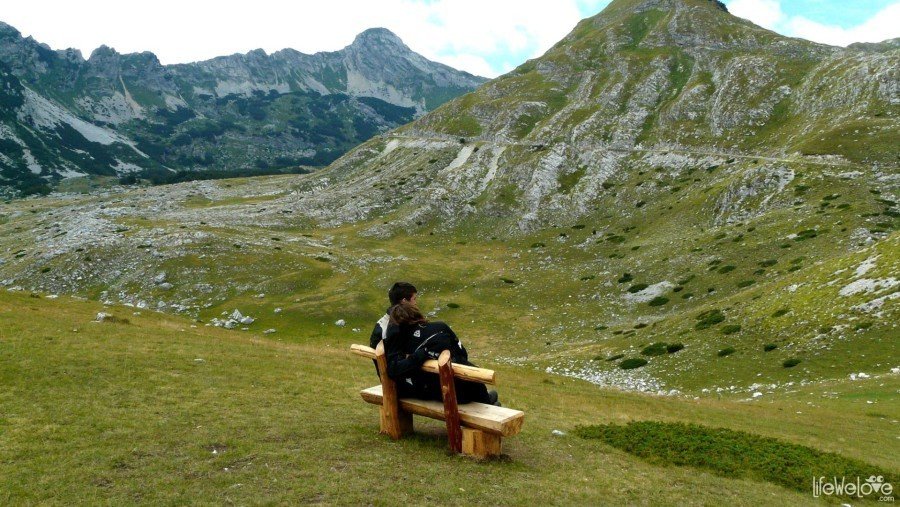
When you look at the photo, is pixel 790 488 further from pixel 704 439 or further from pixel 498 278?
pixel 498 278

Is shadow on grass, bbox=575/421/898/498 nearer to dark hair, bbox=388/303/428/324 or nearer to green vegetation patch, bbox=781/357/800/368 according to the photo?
dark hair, bbox=388/303/428/324

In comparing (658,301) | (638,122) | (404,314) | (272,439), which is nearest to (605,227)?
(658,301)

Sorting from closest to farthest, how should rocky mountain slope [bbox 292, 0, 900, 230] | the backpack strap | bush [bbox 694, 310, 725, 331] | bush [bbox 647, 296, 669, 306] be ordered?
the backpack strap, bush [bbox 694, 310, 725, 331], bush [bbox 647, 296, 669, 306], rocky mountain slope [bbox 292, 0, 900, 230]

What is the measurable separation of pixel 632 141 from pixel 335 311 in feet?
278


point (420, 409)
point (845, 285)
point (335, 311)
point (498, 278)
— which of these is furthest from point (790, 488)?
point (498, 278)

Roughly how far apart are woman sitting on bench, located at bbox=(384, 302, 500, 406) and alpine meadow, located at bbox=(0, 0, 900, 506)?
164cm

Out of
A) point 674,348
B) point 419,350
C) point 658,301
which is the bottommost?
point 674,348

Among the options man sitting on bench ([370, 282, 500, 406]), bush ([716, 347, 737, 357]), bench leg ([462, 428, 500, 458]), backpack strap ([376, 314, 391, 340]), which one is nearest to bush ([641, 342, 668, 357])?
bush ([716, 347, 737, 357])

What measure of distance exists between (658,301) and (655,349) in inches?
640

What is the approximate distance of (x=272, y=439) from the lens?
12.9 meters

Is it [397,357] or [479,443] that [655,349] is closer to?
[479,443]

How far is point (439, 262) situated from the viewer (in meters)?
88.2

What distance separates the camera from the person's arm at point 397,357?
12.4 metres

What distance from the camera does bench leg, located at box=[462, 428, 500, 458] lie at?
12.1m
